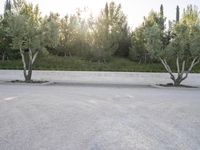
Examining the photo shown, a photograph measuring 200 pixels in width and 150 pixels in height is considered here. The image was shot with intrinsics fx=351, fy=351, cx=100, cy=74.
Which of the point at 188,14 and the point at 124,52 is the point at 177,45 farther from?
the point at 124,52

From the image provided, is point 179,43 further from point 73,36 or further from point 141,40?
point 73,36

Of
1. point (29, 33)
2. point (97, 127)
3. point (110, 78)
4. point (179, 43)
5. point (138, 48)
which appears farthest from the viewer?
point (138, 48)

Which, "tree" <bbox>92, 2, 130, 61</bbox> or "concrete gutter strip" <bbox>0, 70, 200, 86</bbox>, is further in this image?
"tree" <bbox>92, 2, 130, 61</bbox>

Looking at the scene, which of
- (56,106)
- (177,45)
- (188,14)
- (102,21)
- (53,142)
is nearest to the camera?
(53,142)

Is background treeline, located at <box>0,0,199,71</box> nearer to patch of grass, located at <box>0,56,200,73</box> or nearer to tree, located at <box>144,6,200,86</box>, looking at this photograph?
patch of grass, located at <box>0,56,200,73</box>

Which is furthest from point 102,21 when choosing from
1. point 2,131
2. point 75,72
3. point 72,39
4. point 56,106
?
point 2,131

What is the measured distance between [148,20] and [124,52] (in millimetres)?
4812

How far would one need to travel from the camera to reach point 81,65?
101ft

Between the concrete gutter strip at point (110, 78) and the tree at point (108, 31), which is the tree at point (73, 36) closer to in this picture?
the tree at point (108, 31)

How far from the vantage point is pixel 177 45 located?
25.7m

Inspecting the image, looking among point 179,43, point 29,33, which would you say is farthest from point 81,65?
point 179,43

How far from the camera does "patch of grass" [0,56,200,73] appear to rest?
30.2m

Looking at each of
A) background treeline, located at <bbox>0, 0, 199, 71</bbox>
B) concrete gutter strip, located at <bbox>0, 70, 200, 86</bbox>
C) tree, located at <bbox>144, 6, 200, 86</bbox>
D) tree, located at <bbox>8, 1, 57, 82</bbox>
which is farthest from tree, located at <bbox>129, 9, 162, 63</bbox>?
tree, located at <bbox>8, 1, 57, 82</bbox>

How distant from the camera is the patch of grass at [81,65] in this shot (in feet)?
99.0
